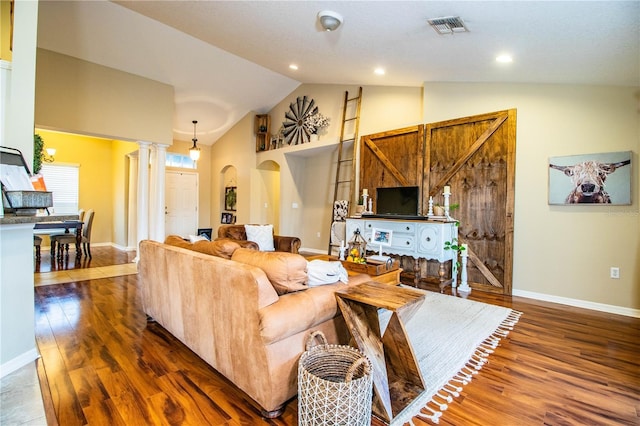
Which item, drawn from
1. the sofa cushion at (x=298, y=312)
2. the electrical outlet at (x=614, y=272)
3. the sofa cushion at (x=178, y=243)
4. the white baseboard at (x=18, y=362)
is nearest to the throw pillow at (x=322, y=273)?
the sofa cushion at (x=298, y=312)

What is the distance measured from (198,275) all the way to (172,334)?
94 cm

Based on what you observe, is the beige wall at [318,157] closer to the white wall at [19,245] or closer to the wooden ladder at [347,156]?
the wooden ladder at [347,156]

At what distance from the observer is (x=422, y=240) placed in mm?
4363

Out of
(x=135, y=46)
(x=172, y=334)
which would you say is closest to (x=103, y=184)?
(x=135, y=46)

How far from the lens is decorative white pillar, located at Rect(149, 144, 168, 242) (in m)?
5.95

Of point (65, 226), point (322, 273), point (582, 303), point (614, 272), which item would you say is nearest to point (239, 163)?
point (65, 226)

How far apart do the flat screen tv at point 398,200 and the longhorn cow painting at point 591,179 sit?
1.75m

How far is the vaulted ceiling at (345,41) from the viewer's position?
8.61 feet

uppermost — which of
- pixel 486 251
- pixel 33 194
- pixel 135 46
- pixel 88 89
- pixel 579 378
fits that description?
pixel 135 46

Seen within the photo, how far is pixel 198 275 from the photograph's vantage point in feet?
6.78

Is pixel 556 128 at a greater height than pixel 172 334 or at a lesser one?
greater

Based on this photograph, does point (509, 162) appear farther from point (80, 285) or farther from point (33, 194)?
point (80, 285)

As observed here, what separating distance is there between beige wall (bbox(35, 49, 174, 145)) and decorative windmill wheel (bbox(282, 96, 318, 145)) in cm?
251

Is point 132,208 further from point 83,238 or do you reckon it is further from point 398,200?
point 398,200
